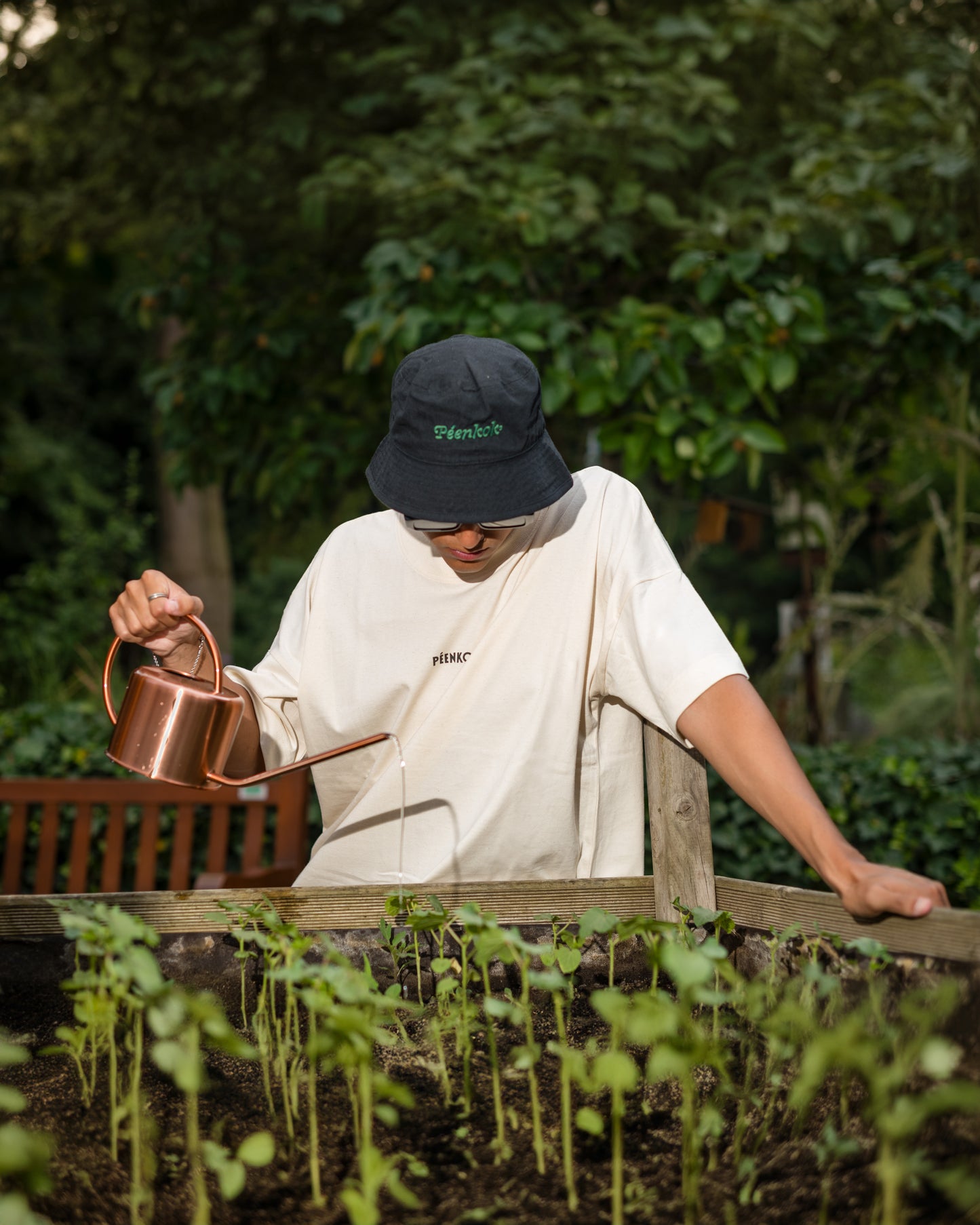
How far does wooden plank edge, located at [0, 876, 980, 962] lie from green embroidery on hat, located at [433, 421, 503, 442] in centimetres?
61

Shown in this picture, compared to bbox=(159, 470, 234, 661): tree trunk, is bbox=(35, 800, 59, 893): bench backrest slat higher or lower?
lower

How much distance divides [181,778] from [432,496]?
50cm

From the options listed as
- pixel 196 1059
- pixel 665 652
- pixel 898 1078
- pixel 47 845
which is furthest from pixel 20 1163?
pixel 47 845

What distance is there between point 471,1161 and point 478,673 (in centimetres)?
90

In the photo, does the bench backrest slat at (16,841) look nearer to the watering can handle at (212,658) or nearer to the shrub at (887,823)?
the watering can handle at (212,658)

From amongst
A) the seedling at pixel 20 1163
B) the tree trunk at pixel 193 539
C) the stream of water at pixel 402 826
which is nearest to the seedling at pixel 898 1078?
the seedling at pixel 20 1163

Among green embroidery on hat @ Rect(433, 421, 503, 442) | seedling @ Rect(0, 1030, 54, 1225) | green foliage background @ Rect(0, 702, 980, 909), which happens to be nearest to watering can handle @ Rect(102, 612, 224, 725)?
green embroidery on hat @ Rect(433, 421, 503, 442)

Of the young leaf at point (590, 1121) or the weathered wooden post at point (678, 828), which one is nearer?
the young leaf at point (590, 1121)

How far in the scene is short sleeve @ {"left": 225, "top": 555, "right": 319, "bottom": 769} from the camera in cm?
191

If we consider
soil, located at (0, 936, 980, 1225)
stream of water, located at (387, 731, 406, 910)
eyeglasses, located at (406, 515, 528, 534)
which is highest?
eyeglasses, located at (406, 515, 528, 534)

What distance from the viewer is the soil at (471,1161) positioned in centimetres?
98

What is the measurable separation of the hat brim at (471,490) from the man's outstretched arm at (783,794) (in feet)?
1.21

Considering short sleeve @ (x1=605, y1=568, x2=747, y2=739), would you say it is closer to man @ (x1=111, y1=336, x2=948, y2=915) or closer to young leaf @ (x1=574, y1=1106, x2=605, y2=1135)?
man @ (x1=111, y1=336, x2=948, y2=915)

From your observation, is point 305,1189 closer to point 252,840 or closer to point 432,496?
point 432,496
